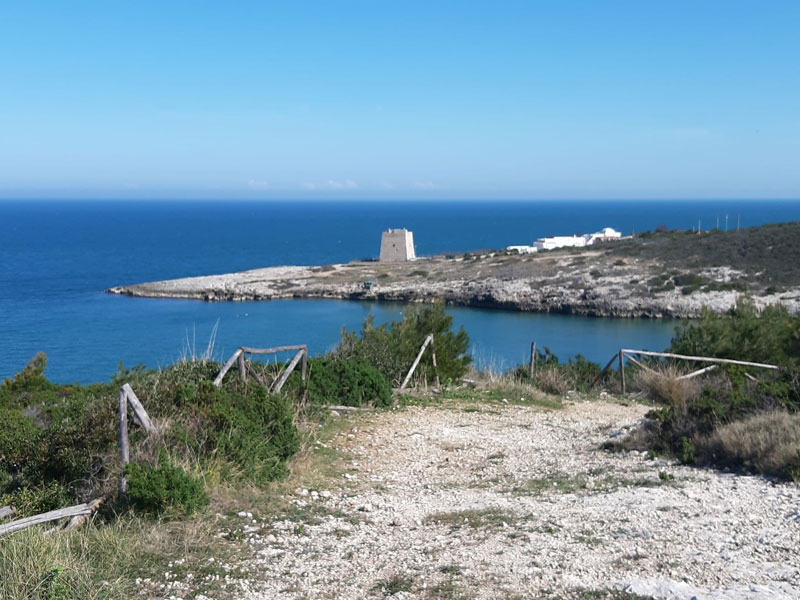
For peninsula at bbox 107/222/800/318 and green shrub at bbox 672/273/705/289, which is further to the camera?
green shrub at bbox 672/273/705/289

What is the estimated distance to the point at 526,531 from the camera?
611 centimetres

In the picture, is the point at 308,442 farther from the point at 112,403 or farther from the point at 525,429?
the point at 525,429

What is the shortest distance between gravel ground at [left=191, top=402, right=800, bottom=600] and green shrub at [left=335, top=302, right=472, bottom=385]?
184 inches

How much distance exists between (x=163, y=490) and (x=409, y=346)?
9.85 metres

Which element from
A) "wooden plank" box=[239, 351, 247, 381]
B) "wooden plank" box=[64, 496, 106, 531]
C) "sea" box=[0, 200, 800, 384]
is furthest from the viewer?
"sea" box=[0, 200, 800, 384]

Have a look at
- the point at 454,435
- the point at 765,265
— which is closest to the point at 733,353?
the point at 454,435

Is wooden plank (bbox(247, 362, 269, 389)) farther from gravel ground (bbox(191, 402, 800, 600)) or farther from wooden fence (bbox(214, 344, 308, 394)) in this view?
gravel ground (bbox(191, 402, 800, 600))

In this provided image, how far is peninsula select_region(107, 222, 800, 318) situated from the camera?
5397 centimetres

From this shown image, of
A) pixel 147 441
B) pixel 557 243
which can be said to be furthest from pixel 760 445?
pixel 557 243

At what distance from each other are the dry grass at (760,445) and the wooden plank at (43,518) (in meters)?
6.48

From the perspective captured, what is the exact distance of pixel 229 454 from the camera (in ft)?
24.0

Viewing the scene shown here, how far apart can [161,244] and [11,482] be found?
12832cm

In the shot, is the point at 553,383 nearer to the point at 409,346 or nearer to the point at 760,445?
the point at 409,346

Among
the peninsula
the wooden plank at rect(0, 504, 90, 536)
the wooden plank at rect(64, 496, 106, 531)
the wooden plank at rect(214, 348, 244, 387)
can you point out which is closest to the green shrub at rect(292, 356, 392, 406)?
the wooden plank at rect(214, 348, 244, 387)
